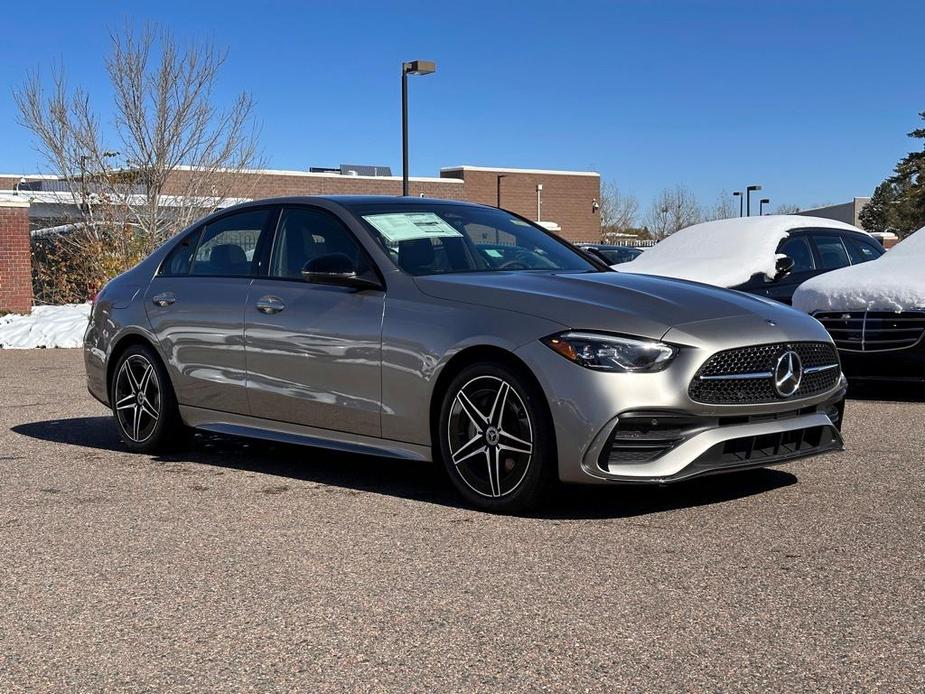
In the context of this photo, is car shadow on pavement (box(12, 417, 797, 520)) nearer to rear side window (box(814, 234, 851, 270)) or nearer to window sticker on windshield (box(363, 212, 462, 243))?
window sticker on windshield (box(363, 212, 462, 243))

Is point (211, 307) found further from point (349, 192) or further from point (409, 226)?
point (349, 192)

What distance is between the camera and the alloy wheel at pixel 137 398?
762 centimetres

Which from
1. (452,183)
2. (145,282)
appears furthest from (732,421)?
(452,183)

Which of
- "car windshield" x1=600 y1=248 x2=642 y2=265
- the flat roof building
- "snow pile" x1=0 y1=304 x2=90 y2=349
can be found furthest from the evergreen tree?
"snow pile" x1=0 y1=304 x2=90 y2=349

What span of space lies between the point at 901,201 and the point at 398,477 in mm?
65671

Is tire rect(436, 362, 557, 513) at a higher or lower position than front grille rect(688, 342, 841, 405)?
lower

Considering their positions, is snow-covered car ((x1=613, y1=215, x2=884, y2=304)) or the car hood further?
snow-covered car ((x1=613, y1=215, x2=884, y2=304))

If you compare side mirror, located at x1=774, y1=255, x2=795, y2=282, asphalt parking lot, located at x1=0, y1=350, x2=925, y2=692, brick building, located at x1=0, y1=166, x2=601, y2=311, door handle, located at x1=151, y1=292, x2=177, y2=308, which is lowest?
asphalt parking lot, located at x1=0, y1=350, x2=925, y2=692

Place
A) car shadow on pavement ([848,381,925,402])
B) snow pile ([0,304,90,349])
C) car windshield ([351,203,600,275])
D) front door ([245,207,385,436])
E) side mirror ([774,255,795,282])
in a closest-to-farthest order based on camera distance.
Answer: front door ([245,207,385,436]) < car windshield ([351,203,600,275]) < car shadow on pavement ([848,381,925,402]) < side mirror ([774,255,795,282]) < snow pile ([0,304,90,349])

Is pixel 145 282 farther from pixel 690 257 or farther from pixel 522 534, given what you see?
pixel 690 257

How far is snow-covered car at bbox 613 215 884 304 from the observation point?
12117 mm

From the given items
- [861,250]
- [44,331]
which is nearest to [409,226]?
[861,250]

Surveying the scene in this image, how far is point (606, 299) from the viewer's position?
5.67 metres

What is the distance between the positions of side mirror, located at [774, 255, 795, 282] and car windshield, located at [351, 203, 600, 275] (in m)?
5.29
